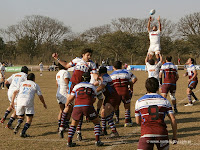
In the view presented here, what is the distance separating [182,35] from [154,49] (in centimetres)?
5350

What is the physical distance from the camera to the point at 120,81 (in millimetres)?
8086

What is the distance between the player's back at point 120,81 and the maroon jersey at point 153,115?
3853 millimetres

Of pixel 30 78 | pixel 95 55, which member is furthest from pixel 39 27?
pixel 30 78

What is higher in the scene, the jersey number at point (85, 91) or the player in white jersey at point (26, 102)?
the jersey number at point (85, 91)

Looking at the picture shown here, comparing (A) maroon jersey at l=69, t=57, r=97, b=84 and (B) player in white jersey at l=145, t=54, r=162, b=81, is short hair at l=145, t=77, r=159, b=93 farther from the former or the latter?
(B) player in white jersey at l=145, t=54, r=162, b=81

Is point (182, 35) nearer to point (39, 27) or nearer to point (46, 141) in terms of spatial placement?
point (39, 27)

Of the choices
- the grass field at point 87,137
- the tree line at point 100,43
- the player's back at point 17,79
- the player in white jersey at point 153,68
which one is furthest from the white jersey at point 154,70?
the tree line at point 100,43

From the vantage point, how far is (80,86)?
622 cm

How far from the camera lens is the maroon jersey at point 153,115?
412 cm

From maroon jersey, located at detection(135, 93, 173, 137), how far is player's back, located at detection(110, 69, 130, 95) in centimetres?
385

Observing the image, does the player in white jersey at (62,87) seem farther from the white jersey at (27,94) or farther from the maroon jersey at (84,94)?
the maroon jersey at (84,94)

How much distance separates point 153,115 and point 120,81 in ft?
13.1

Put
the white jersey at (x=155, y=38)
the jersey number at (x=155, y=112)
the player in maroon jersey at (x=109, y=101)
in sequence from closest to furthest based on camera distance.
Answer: the jersey number at (x=155, y=112) < the player in maroon jersey at (x=109, y=101) < the white jersey at (x=155, y=38)

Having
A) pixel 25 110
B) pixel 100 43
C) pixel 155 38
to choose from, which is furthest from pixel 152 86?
pixel 100 43
